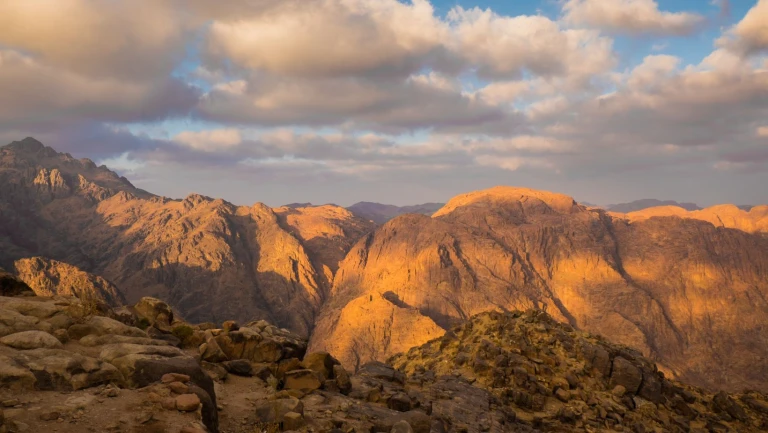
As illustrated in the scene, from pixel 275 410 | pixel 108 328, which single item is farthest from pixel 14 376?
pixel 275 410

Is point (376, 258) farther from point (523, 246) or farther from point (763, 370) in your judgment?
point (763, 370)

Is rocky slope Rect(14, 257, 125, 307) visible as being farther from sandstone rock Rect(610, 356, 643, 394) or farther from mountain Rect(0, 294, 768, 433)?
sandstone rock Rect(610, 356, 643, 394)

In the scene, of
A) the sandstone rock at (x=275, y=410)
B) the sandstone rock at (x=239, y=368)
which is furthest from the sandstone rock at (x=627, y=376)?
the sandstone rock at (x=275, y=410)

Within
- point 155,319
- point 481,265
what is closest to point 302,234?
point 481,265

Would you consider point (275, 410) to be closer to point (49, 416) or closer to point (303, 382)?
point (303, 382)

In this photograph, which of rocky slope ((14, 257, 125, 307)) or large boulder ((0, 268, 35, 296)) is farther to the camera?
rocky slope ((14, 257, 125, 307))

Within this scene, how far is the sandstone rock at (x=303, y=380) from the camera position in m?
16.6

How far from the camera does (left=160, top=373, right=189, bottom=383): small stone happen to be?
36.9ft

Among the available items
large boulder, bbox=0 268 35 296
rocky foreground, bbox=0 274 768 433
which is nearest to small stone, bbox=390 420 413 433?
rocky foreground, bbox=0 274 768 433

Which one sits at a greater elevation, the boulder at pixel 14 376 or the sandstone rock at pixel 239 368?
the boulder at pixel 14 376

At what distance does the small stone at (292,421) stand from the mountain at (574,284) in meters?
106

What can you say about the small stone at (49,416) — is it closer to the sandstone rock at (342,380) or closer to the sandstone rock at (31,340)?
the sandstone rock at (31,340)

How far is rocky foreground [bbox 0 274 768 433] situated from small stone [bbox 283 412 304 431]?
0.10 feet

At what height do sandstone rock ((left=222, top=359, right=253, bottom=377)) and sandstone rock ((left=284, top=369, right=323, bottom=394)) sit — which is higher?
sandstone rock ((left=222, top=359, right=253, bottom=377))
